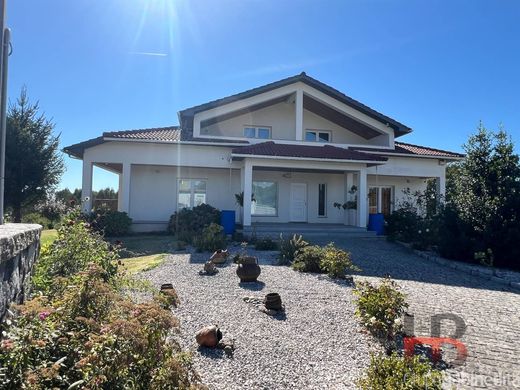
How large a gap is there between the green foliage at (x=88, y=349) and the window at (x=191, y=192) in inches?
608

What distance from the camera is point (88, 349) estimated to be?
7.45 ft

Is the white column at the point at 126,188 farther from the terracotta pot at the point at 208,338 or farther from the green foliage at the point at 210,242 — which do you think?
the terracotta pot at the point at 208,338

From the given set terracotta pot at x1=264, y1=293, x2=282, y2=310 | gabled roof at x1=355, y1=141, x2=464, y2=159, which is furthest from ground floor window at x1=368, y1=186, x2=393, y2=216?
terracotta pot at x1=264, y1=293, x2=282, y2=310

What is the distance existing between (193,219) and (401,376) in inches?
532

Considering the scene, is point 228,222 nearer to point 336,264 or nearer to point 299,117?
point 299,117

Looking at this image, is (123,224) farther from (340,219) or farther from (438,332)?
(438,332)

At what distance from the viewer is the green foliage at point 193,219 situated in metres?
15.3

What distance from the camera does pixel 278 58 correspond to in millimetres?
14016

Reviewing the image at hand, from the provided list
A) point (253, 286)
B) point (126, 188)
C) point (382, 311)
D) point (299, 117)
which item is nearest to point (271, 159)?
point (299, 117)

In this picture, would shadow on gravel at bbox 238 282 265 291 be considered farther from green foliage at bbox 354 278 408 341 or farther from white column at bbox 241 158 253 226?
white column at bbox 241 158 253 226

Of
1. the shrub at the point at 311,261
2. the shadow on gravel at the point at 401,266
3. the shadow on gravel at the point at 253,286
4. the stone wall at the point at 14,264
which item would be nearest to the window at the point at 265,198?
the shadow on gravel at the point at 401,266

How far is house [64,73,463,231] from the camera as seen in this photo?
16188 mm

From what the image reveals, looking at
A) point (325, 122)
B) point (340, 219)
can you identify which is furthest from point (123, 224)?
point (325, 122)

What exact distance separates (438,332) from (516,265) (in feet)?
23.6
